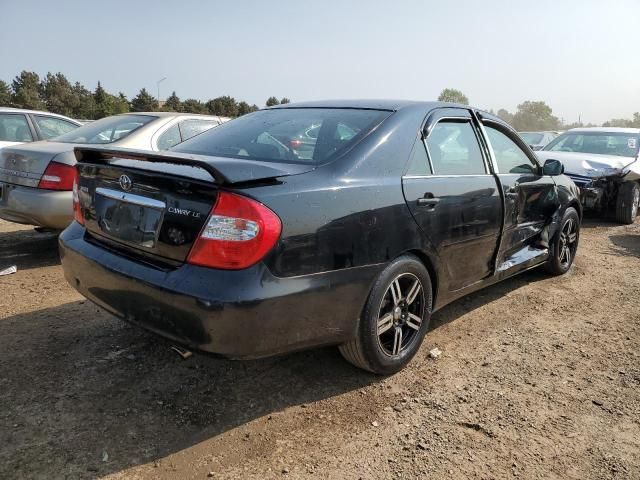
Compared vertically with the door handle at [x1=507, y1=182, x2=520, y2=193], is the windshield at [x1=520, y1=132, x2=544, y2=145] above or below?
above

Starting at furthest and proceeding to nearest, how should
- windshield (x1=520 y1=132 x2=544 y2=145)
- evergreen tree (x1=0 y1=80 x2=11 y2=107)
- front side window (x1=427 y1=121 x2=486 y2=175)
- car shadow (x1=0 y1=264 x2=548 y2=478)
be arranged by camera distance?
evergreen tree (x1=0 y1=80 x2=11 y2=107), windshield (x1=520 y1=132 x2=544 y2=145), front side window (x1=427 y1=121 x2=486 y2=175), car shadow (x1=0 y1=264 x2=548 y2=478)

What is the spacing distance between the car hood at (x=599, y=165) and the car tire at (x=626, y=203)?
16 cm

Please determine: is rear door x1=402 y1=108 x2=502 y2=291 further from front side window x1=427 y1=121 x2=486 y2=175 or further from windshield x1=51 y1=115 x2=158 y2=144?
windshield x1=51 y1=115 x2=158 y2=144

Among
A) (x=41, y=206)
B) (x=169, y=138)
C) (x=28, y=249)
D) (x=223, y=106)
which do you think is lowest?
(x=28, y=249)

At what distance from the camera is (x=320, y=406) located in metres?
2.56

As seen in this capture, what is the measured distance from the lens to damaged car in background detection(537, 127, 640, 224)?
7.42 m

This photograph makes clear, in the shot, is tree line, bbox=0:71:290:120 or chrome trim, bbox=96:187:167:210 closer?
chrome trim, bbox=96:187:167:210

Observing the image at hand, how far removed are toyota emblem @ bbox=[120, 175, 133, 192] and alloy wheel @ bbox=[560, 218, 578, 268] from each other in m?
3.95

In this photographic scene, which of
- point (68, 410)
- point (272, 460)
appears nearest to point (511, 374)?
point (272, 460)

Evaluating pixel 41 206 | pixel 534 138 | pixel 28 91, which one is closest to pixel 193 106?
pixel 28 91

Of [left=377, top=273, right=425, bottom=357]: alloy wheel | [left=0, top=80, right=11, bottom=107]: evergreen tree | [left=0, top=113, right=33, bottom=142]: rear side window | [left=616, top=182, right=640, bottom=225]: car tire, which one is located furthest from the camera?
[left=0, top=80, right=11, bottom=107]: evergreen tree

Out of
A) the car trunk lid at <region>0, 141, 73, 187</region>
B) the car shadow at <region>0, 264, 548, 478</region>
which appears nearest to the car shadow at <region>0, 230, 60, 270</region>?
the car trunk lid at <region>0, 141, 73, 187</region>

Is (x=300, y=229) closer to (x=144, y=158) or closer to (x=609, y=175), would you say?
(x=144, y=158)

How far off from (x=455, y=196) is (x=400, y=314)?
821 millimetres
